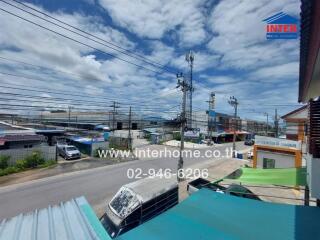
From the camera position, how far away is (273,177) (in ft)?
26.0

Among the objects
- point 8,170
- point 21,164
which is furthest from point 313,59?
point 21,164

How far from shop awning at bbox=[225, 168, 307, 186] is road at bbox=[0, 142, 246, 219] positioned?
767 cm

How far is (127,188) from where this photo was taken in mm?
9680

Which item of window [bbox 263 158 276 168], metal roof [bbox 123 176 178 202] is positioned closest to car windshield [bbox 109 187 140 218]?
metal roof [bbox 123 176 178 202]

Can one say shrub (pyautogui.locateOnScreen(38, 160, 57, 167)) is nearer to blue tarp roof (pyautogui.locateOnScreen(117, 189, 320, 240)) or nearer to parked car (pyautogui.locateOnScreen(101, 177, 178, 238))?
parked car (pyautogui.locateOnScreen(101, 177, 178, 238))

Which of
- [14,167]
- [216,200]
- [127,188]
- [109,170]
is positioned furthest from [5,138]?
[216,200]

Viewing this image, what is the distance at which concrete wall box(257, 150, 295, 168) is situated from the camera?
62.9 feet

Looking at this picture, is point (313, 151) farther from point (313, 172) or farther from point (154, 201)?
point (154, 201)

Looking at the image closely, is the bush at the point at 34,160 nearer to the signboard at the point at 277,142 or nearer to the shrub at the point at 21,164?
the shrub at the point at 21,164

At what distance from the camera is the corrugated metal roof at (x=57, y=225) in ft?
10.1

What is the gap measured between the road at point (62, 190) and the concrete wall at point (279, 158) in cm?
1317

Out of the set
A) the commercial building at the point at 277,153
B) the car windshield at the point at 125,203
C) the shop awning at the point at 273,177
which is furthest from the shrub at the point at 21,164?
the commercial building at the point at 277,153

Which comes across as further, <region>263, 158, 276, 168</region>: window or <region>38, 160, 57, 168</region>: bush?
<region>38, 160, 57, 168</region>: bush

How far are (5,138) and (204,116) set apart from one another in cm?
5181
